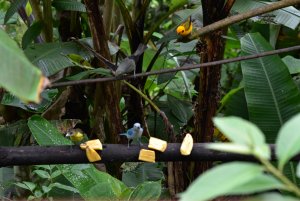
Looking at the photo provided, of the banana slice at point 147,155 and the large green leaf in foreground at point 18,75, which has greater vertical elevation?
the large green leaf in foreground at point 18,75

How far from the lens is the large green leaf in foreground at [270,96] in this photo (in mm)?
1089

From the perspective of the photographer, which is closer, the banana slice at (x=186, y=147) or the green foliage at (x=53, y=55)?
the banana slice at (x=186, y=147)

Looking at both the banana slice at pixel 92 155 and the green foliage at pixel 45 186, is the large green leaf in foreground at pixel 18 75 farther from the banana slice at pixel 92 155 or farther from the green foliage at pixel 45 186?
the green foliage at pixel 45 186

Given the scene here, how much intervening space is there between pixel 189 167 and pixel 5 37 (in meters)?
0.69

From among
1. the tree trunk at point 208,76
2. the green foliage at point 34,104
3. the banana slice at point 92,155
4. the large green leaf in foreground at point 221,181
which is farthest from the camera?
the green foliage at point 34,104

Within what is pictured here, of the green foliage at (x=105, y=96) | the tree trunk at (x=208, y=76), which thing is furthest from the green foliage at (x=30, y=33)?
the tree trunk at (x=208, y=76)

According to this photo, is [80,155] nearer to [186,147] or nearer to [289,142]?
[186,147]

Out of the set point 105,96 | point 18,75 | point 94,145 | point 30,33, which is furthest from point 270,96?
point 18,75

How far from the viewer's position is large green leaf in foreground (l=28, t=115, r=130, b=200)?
2.62 ft

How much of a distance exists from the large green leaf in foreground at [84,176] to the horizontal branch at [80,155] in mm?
59

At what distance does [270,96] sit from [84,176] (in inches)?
18.2

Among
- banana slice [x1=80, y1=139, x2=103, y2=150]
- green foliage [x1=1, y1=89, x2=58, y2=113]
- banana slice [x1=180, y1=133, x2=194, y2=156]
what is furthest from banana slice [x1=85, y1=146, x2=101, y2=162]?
green foliage [x1=1, y1=89, x2=58, y2=113]

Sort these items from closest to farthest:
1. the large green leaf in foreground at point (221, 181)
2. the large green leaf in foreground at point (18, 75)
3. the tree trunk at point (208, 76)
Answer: the large green leaf in foreground at point (221, 181) → the large green leaf in foreground at point (18, 75) → the tree trunk at point (208, 76)

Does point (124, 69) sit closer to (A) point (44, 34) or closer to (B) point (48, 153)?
(B) point (48, 153)
